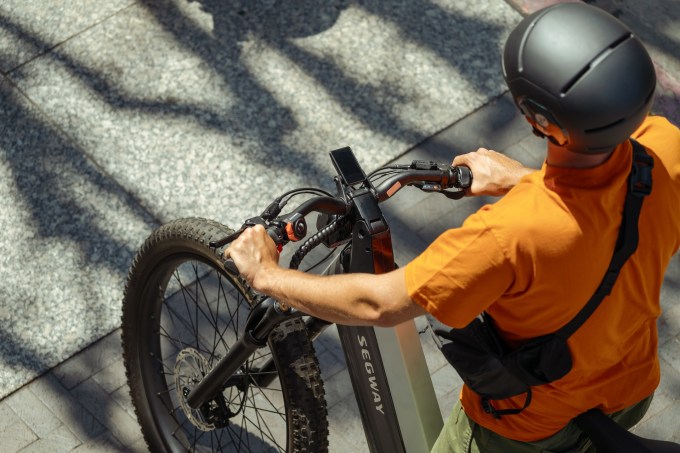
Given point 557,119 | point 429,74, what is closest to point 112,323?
point 429,74

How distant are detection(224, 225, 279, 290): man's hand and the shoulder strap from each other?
0.88 metres

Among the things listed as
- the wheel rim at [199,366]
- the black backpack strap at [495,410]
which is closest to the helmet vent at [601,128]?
the black backpack strap at [495,410]

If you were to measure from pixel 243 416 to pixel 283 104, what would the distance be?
1991mm

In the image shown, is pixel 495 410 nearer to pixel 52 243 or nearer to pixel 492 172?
pixel 492 172

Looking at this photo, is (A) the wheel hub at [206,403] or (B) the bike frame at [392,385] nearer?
(B) the bike frame at [392,385]

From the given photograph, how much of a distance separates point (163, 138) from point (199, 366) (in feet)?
5.63

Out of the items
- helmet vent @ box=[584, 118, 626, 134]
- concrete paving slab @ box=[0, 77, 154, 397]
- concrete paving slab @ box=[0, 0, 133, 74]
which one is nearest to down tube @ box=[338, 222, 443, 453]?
helmet vent @ box=[584, 118, 626, 134]

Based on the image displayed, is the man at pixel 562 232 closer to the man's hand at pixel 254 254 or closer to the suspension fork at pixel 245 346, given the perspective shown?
the man's hand at pixel 254 254

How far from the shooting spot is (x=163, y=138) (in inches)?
208

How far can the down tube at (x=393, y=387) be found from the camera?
10.8 feet

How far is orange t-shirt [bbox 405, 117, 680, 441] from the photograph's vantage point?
2344 millimetres

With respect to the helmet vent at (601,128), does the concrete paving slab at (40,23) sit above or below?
below

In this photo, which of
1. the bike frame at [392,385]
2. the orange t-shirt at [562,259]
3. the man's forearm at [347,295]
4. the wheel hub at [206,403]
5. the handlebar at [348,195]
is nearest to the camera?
the orange t-shirt at [562,259]

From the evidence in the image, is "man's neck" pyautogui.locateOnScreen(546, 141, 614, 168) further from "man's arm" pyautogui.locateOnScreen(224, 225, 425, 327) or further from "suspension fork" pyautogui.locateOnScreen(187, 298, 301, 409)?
"suspension fork" pyautogui.locateOnScreen(187, 298, 301, 409)
